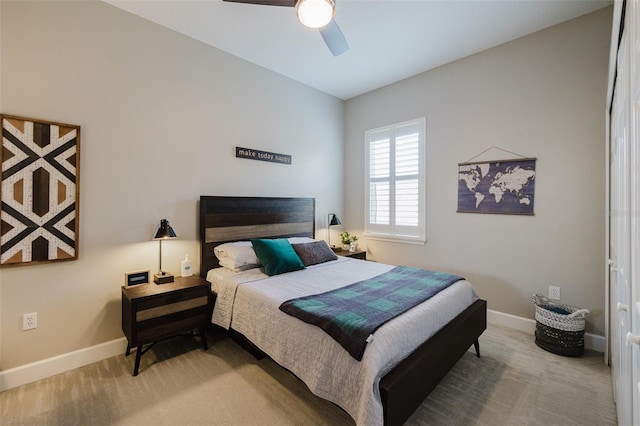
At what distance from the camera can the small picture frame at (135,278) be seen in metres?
2.47

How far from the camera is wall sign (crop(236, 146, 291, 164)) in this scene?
3.33m

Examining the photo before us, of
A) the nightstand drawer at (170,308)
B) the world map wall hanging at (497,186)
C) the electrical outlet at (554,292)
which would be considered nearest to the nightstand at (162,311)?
the nightstand drawer at (170,308)

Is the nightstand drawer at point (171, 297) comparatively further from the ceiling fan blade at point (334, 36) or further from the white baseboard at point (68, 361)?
the ceiling fan blade at point (334, 36)

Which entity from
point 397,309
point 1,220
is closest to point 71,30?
point 1,220

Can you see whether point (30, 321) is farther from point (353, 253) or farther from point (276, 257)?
point (353, 253)

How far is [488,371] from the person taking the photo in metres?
2.27

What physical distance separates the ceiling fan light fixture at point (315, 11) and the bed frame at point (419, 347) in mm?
1968

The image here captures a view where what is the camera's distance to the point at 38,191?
2113mm

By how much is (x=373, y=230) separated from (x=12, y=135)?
3.94 metres

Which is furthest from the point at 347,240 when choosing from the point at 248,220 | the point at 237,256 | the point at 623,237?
the point at 623,237

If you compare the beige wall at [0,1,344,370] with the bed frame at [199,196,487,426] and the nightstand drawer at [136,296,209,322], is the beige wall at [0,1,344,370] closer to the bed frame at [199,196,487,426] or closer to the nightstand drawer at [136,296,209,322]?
the bed frame at [199,196,487,426]

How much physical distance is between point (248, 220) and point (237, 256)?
24.5 inches

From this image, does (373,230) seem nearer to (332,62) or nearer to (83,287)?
(332,62)

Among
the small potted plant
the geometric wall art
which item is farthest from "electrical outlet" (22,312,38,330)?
Result: the small potted plant
